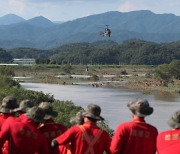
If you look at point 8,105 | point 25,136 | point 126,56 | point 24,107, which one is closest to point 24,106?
point 24,107

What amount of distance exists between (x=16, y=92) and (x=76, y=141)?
679 inches

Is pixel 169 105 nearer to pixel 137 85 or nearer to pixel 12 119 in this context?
pixel 137 85

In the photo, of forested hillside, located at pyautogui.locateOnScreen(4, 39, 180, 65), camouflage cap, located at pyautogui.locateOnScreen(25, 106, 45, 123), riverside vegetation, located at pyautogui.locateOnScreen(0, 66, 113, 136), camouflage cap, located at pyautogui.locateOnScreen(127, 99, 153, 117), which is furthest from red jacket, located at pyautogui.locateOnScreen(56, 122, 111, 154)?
forested hillside, located at pyautogui.locateOnScreen(4, 39, 180, 65)

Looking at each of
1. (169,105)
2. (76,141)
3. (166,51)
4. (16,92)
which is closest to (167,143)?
(76,141)

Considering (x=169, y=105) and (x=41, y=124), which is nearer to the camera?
(x=41, y=124)

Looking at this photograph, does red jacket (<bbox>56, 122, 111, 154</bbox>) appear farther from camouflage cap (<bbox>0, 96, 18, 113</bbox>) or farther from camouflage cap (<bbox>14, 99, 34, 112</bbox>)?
camouflage cap (<bbox>0, 96, 18, 113</bbox>)

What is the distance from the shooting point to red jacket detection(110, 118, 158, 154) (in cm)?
557

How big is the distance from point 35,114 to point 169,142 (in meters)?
1.59

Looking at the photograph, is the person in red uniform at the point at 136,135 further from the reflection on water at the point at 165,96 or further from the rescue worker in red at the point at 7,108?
the reflection on water at the point at 165,96

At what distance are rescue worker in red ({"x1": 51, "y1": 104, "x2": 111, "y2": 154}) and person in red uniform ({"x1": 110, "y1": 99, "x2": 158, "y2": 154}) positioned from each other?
7.1 inches

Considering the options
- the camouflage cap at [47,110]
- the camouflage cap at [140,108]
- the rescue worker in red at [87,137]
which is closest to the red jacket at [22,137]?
the rescue worker in red at [87,137]

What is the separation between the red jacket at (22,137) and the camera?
18.8 feet

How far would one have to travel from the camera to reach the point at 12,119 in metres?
5.82

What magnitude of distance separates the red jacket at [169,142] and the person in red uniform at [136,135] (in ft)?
0.89
